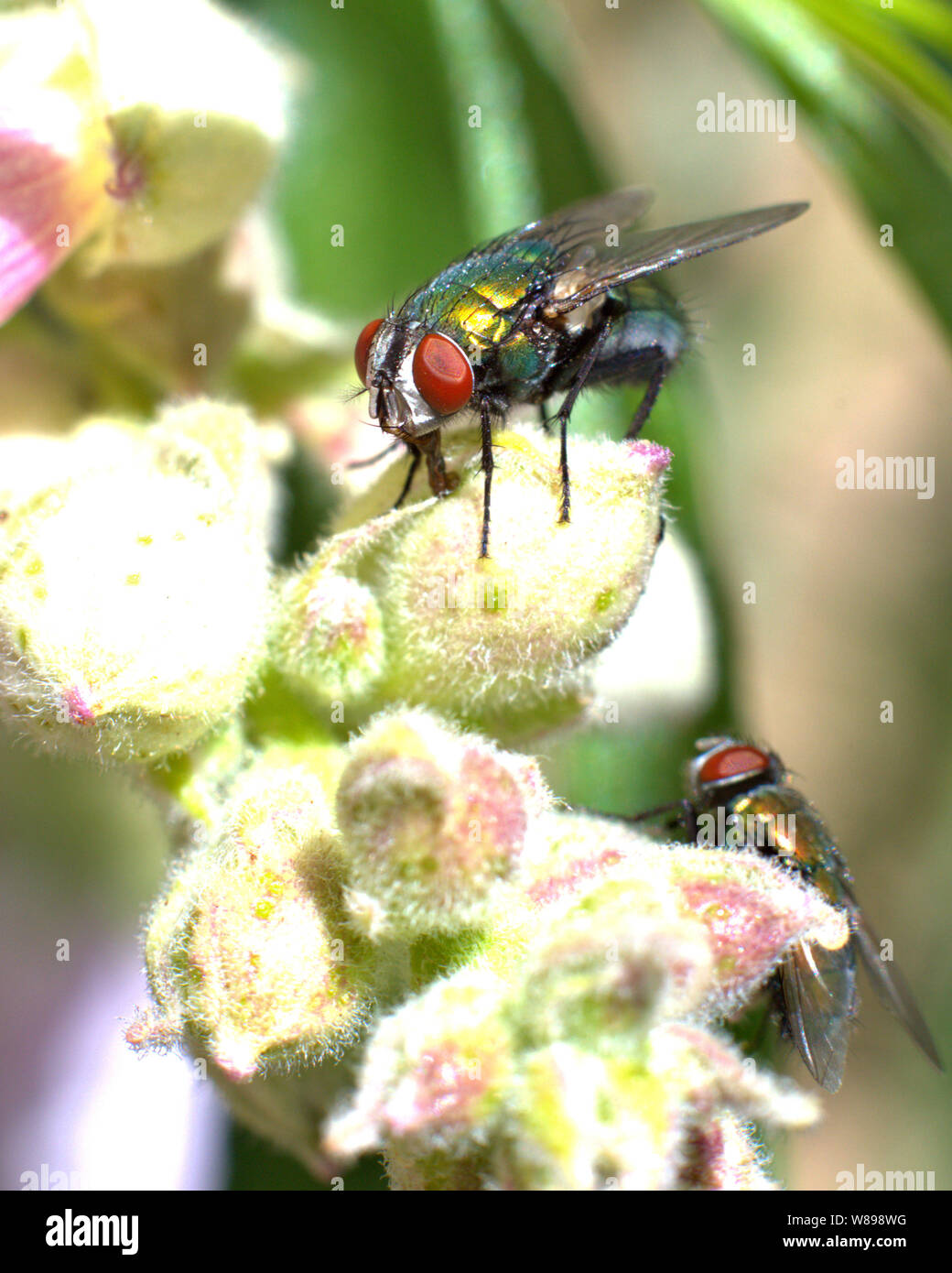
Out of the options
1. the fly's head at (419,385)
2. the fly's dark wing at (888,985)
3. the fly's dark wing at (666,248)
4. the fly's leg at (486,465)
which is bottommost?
the fly's dark wing at (888,985)

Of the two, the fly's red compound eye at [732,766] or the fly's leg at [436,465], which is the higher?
the fly's leg at [436,465]

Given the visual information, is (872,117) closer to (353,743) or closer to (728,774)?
(728,774)

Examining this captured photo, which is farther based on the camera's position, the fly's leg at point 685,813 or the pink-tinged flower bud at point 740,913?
the fly's leg at point 685,813

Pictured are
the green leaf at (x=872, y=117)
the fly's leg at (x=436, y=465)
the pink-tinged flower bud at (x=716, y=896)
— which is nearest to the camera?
the pink-tinged flower bud at (x=716, y=896)

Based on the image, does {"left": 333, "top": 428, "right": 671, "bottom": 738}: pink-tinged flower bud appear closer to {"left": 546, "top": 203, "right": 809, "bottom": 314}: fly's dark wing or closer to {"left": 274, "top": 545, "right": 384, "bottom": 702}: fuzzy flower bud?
{"left": 274, "top": 545, "right": 384, "bottom": 702}: fuzzy flower bud

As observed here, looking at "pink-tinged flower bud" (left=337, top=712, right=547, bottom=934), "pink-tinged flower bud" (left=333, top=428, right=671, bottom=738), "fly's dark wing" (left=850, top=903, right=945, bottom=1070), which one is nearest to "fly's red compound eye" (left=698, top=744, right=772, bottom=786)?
"fly's dark wing" (left=850, top=903, right=945, bottom=1070)

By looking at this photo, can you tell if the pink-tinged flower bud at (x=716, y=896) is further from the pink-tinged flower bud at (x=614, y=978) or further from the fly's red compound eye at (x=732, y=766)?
the fly's red compound eye at (x=732, y=766)

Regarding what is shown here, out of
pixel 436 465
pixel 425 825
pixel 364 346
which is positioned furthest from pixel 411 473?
pixel 425 825

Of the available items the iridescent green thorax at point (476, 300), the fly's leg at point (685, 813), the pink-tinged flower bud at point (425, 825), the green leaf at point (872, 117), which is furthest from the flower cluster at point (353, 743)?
the green leaf at point (872, 117)
